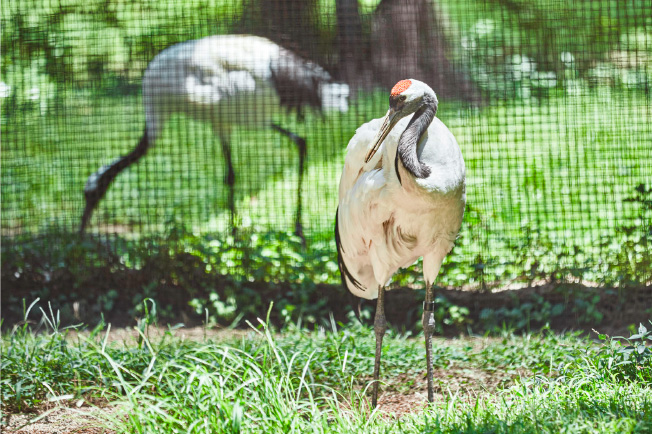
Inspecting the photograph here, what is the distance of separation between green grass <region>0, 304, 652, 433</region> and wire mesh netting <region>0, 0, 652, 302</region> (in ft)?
3.04

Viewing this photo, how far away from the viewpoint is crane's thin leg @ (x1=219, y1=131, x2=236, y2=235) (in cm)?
498

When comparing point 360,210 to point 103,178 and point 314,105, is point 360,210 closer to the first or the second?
point 314,105

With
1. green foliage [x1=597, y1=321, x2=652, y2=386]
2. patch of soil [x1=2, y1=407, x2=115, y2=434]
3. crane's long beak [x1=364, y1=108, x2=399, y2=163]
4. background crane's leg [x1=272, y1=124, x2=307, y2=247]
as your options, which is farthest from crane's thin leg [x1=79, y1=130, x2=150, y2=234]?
green foliage [x1=597, y1=321, x2=652, y2=386]

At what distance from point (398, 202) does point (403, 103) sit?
44 cm

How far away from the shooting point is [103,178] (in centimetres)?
507

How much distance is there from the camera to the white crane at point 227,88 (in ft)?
16.1

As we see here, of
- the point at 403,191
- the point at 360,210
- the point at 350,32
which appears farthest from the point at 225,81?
the point at 403,191

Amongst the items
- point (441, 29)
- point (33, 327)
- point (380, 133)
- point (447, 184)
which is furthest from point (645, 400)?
point (33, 327)

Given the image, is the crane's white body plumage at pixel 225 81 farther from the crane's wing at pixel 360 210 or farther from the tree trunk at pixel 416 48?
the crane's wing at pixel 360 210

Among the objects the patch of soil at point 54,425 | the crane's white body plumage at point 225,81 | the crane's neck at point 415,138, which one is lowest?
the patch of soil at point 54,425

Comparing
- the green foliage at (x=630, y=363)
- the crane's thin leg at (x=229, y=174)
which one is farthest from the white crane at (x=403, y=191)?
the crane's thin leg at (x=229, y=174)

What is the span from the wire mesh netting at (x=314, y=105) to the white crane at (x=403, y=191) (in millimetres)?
1458

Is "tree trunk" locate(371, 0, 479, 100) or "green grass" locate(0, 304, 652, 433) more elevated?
"tree trunk" locate(371, 0, 479, 100)

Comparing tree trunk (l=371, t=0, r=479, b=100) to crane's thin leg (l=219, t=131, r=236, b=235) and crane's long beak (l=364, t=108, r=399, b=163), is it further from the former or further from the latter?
Answer: crane's long beak (l=364, t=108, r=399, b=163)
